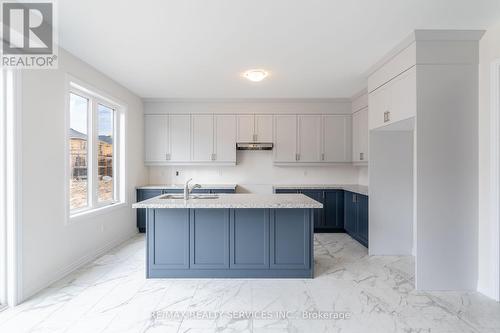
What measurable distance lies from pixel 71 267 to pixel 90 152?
4.97 ft

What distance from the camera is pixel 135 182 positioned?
4805mm

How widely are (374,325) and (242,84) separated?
359 centimetres

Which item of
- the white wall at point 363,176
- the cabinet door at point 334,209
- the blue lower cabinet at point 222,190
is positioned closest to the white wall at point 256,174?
the white wall at point 363,176

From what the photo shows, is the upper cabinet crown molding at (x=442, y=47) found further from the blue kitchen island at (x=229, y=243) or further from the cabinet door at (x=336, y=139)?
the cabinet door at (x=336, y=139)

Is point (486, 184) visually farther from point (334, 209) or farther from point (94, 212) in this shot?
point (94, 212)

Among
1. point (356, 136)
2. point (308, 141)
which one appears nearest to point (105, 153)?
point (308, 141)

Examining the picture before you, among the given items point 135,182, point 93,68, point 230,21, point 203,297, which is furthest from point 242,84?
point 203,297

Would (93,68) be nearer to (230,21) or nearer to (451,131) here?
(230,21)

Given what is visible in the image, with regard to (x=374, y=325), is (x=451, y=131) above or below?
above

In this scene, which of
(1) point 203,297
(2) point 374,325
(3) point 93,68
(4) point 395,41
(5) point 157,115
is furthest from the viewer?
(5) point 157,115

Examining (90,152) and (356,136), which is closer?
(90,152)

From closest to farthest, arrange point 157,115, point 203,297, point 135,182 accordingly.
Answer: point 203,297
point 135,182
point 157,115

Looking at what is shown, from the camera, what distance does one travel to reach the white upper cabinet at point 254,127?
518cm

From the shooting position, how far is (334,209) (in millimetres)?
4910
